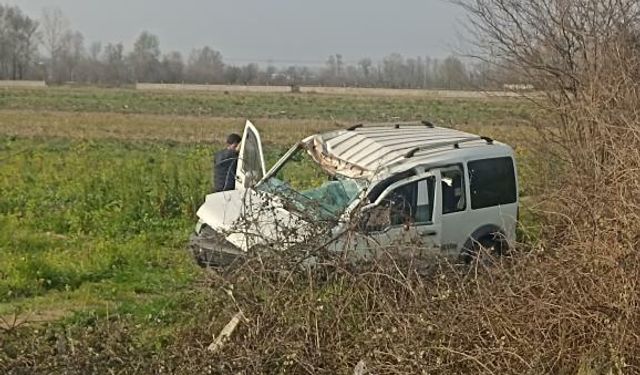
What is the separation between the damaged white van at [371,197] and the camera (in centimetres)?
615

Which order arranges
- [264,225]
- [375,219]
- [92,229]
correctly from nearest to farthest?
[264,225] → [375,219] → [92,229]

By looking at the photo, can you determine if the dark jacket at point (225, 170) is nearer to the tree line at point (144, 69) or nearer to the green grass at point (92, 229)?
the green grass at point (92, 229)

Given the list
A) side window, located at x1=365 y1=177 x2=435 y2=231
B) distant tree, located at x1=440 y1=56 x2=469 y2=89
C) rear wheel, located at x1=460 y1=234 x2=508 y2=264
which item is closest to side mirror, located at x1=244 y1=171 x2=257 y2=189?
side window, located at x1=365 y1=177 x2=435 y2=231

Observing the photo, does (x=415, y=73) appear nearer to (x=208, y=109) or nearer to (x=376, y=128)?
(x=208, y=109)

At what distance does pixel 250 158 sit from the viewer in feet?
28.9

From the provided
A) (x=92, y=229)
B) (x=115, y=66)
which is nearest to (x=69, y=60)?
(x=115, y=66)

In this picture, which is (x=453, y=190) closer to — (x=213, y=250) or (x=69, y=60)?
(x=213, y=250)

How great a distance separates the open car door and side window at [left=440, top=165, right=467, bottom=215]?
→ 2.23 meters

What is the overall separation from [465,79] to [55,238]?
7.44 metres

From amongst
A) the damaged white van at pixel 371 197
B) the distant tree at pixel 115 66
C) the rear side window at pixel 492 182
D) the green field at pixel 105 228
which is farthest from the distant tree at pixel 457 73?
the distant tree at pixel 115 66

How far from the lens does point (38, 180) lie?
14523 millimetres

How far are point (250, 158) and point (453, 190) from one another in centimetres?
258

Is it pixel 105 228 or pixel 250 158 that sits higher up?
pixel 250 158

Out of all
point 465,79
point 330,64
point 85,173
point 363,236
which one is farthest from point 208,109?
point 330,64
